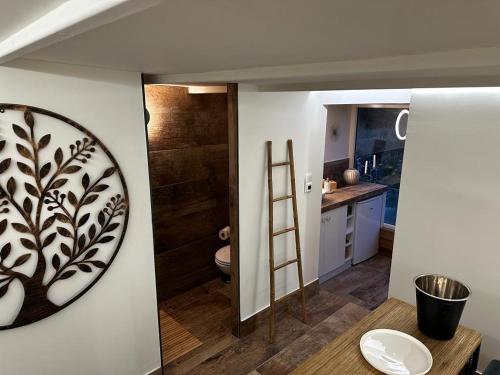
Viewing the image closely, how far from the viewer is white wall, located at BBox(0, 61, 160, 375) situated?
6.16ft

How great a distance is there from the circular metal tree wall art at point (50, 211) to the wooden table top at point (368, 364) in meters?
1.36

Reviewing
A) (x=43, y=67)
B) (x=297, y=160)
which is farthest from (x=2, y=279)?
(x=297, y=160)

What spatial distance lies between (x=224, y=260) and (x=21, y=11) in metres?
3.29

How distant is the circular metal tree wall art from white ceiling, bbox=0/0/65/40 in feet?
3.46

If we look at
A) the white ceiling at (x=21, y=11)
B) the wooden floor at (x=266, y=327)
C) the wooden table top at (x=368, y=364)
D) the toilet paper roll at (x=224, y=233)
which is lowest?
the wooden floor at (x=266, y=327)

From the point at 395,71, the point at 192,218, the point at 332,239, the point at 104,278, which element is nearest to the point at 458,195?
the point at 395,71

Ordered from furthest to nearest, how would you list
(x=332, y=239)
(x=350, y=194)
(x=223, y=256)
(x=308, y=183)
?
(x=350, y=194), (x=332, y=239), (x=223, y=256), (x=308, y=183)

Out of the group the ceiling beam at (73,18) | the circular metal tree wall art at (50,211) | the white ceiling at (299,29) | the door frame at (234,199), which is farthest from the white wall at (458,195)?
the ceiling beam at (73,18)

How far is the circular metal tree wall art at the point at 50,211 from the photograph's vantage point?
5.88 ft

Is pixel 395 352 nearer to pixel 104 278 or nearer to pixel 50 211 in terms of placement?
pixel 104 278

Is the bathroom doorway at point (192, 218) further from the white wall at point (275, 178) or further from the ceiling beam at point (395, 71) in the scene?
the ceiling beam at point (395, 71)

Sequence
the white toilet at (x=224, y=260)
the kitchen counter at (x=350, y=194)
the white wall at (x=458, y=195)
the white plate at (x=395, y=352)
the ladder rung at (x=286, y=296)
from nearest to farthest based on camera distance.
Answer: the white plate at (x=395, y=352) < the white wall at (x=458, y=195) < the ladder rung at (x=286, y=296) < the white toilet at (x=224, y=260) < the kitchen counter at (x=350, y=194)

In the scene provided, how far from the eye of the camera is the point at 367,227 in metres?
4.69

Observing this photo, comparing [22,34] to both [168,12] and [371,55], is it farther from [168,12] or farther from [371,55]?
[371,55]
